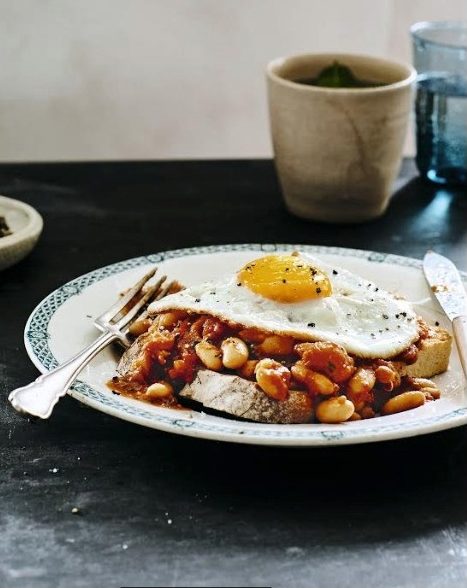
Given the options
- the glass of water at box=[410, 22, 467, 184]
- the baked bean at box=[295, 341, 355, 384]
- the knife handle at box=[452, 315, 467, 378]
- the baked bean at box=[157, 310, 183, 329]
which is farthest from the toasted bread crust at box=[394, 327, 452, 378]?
the glass of water at box=[410, 22, 467, 184]

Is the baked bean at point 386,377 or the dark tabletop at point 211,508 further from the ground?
the baked bean at point 386,377

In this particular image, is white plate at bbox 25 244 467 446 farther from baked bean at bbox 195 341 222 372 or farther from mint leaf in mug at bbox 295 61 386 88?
mint leaf in mug at bbox 295 61 386 88

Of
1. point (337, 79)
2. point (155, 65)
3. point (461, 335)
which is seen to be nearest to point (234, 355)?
point (461, 335)

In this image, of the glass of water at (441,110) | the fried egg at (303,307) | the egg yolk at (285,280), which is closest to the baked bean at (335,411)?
the fried egg at (303,307)

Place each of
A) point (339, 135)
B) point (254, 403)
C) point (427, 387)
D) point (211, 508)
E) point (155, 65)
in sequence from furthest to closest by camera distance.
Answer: point (155, 65) < point (339, 135) < point (427, 387) < point (254, 403) < point (211, 508)

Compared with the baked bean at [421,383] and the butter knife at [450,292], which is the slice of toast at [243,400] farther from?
the butter knife at [450,292]

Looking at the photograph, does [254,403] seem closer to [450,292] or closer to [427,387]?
[427,387]
